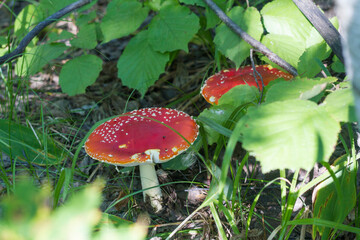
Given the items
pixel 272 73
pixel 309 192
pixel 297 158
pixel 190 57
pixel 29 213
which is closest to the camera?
pixel 29 213

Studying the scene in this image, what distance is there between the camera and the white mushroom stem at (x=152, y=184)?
6.93ft

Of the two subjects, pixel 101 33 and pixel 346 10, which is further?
pixel 101 33

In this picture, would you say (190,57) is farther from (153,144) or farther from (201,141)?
(153,144)

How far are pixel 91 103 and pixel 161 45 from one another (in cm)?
105

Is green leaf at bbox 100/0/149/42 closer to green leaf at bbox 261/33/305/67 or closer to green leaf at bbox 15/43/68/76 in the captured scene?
green leaf at bbox 15/43/68/76

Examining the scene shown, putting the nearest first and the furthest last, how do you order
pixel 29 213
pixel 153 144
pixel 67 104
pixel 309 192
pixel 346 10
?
pixel 29 213 → pixel 346 10 → pixel 153 144 → pixel 309 192 → pixel 67 104

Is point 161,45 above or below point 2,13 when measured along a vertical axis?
above

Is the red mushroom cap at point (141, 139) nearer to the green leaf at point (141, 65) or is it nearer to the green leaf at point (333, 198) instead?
the green leaf at point (141, 65)

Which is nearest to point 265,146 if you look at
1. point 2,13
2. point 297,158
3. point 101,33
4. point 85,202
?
point 297,158

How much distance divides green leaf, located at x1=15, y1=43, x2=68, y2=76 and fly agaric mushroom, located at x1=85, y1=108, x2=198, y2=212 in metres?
0.84

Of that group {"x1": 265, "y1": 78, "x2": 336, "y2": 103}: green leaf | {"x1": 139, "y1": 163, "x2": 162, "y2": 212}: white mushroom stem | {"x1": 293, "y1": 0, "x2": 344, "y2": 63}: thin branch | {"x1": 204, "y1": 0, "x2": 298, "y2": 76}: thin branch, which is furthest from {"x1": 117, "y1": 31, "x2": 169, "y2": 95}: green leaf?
{"x1": 265, "y1": 78, "x2": 336, "y2": 103}: green leaf

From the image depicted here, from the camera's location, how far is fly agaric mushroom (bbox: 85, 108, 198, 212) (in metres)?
1.77

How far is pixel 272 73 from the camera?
7.30 feet

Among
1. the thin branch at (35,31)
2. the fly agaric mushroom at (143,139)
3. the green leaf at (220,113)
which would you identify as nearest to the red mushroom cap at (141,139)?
the fly agaric mushroom at (143,139)
